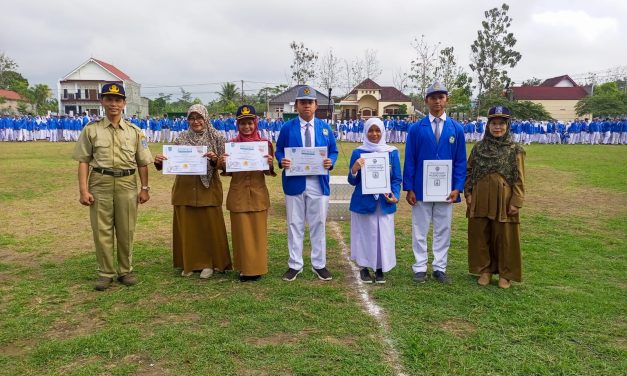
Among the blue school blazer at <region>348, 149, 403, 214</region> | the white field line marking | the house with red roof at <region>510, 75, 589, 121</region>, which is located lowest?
the white field line marking

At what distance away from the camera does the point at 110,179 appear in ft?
16.1

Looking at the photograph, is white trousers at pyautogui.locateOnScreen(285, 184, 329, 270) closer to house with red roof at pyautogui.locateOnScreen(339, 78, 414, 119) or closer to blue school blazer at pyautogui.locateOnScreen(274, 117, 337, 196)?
blue school blazer at pyautogui.locateOnScreen(274, 117, 337, 196)

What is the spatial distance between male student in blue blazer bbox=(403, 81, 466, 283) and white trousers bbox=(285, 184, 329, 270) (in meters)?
0.98

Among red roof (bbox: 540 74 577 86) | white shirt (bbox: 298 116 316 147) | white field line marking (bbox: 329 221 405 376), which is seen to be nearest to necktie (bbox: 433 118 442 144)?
white shirt (bbox: 298 116 316 147)

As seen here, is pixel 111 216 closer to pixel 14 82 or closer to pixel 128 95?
pixel 128 95

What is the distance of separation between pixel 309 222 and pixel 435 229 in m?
1.40

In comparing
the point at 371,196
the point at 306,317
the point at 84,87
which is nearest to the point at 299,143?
the point at 371,196

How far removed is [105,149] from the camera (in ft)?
16.0

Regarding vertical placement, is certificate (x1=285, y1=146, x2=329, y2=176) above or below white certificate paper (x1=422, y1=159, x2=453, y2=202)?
above

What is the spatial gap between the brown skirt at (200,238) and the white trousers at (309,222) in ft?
2.69

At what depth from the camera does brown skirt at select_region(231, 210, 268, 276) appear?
5.16 m

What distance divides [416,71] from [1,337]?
112 feet

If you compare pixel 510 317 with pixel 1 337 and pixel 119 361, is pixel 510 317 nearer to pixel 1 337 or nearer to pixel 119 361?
pixel 119 361

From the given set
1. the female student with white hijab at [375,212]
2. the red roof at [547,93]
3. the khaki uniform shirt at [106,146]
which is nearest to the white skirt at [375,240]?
the female student with white hijab at [375,212]
